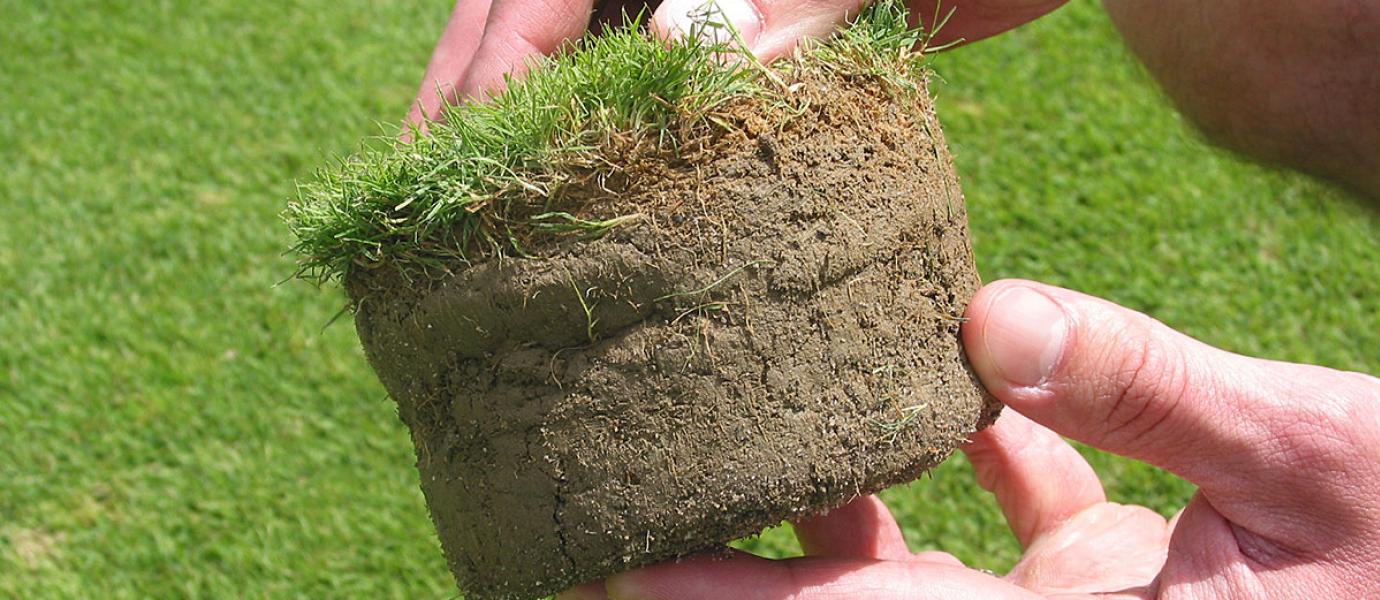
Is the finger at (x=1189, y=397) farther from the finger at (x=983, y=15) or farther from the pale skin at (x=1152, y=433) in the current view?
the finger at (x=983, y=15)

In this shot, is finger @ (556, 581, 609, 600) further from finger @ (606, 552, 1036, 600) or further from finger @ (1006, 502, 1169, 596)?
finger @ (1006, 502, 1169, 596)

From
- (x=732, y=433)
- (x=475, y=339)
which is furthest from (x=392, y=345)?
(x=732, y=433)

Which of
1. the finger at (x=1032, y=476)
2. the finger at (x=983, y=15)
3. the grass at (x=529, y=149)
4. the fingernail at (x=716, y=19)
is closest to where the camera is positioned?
the grass at (x=529, y=149)

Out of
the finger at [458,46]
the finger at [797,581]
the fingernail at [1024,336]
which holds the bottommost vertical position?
the finger at [797,581]

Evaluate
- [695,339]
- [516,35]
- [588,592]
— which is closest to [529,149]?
[695,339]

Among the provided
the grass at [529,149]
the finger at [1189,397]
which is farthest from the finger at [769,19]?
the finger at [1189,397]
